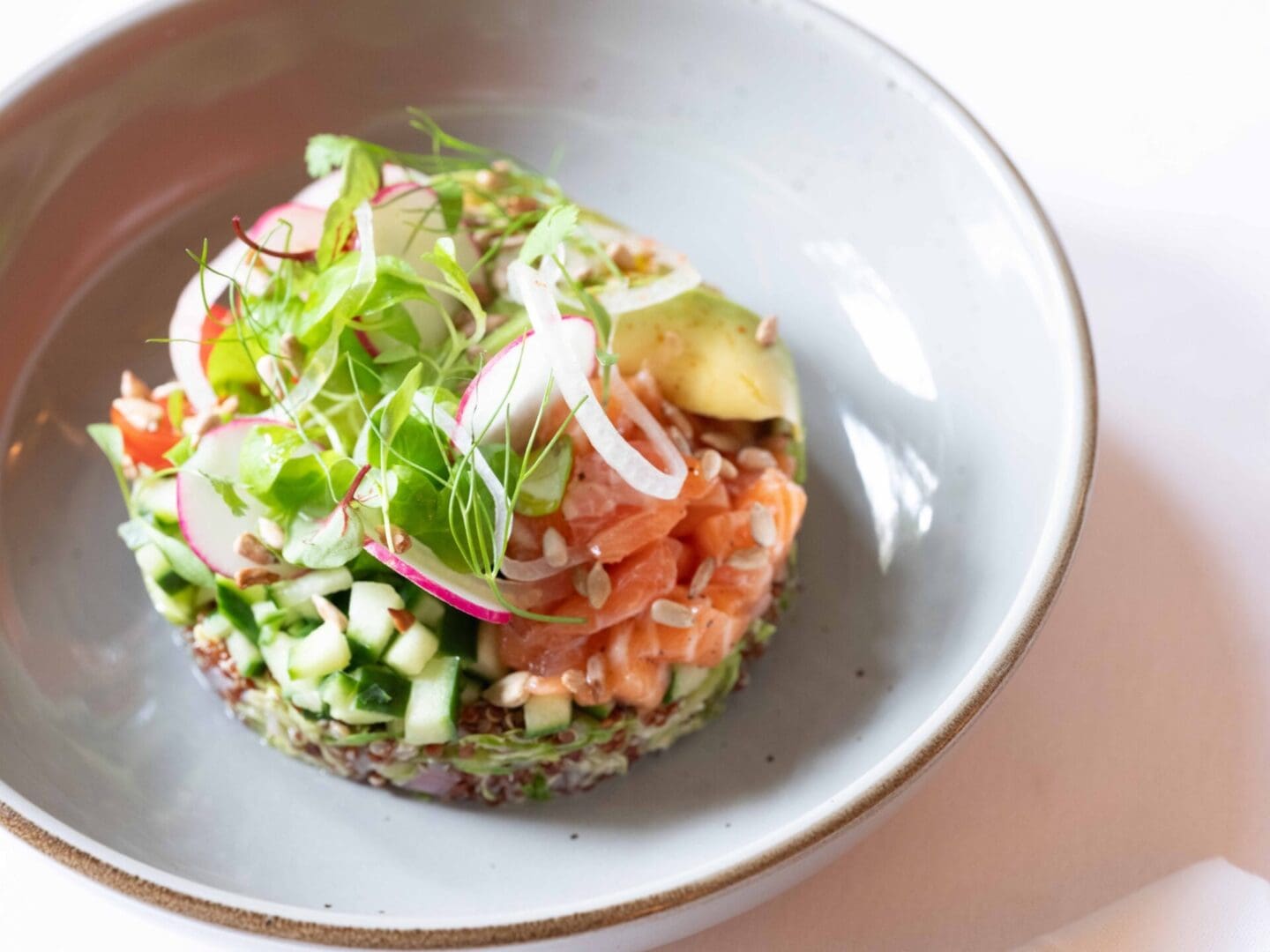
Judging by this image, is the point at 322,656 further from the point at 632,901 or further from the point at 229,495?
the point at 632,901

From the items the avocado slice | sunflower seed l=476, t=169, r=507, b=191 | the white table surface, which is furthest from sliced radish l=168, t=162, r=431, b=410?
the white table surface

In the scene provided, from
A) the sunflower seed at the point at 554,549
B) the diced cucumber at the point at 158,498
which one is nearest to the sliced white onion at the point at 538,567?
the sunflower seed at the point at 554,549

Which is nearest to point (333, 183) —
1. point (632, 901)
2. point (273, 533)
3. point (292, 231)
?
point (292, 231)

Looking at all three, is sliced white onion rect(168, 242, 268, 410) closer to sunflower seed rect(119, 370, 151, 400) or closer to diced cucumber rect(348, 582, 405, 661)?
sunflower seed rect(119, 370, 151, 400)

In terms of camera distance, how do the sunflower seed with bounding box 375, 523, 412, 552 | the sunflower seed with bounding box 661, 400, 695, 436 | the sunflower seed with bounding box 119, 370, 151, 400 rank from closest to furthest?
the sunflower seed with bounding box 375, 523, 412, 552 → the sunflower seed with bounding box 661, 400, 695, 436 → the sunflower seed with bounding box 119, 370, 151, 400

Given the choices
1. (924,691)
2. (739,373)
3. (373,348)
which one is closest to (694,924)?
(924,691)

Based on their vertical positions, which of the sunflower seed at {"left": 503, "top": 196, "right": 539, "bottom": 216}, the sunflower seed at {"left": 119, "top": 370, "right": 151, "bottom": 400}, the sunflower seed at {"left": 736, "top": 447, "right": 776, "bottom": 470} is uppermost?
the sunflower seed at {"left": 503, "top": 196, "right": 539, "bottom": 216}

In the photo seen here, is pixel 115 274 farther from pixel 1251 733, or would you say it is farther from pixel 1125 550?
pixel 1251 733
